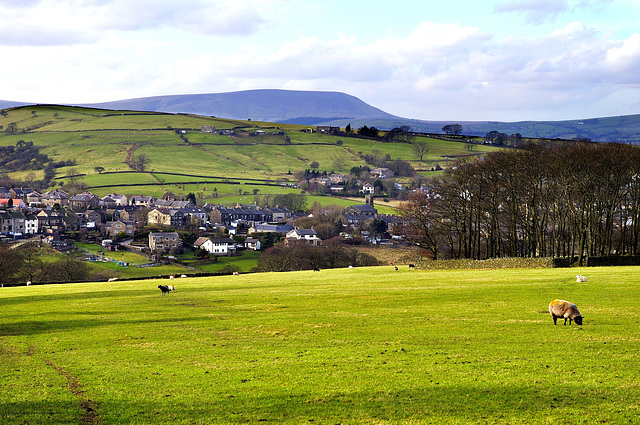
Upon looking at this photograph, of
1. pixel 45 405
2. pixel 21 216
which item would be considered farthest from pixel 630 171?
pixel 21 216

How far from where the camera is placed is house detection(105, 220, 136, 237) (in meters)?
178

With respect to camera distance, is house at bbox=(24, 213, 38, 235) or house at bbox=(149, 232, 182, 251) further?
house at bbox=(24, 213, 38, 235)

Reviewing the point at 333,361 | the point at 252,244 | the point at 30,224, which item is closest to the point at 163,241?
the point at 252,244

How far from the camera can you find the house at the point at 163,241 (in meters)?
155

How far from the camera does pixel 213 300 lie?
129 ft

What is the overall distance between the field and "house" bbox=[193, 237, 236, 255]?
113615mm

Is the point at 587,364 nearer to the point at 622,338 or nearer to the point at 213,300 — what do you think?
the point at 622,338

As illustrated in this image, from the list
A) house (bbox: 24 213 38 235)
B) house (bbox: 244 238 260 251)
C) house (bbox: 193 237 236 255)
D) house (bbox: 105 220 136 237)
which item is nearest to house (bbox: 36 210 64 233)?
house (bbox: 24 213 38 235)

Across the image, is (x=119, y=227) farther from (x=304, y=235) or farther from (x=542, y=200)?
(x=542, y=200)

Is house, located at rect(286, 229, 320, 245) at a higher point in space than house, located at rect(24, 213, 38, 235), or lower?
lower

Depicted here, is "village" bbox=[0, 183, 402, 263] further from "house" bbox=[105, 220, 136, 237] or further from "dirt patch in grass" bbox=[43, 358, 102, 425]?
"dirt patch in grass" bbox=[43, 358, 102, 425]

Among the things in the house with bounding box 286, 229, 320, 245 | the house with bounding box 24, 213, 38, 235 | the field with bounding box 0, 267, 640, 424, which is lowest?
the house with bounding box 286, 229, 320, 245

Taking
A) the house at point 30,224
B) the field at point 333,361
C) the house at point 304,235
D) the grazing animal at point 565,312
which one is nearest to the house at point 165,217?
the house at point 30,224

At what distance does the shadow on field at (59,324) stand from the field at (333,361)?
0.38 ft
